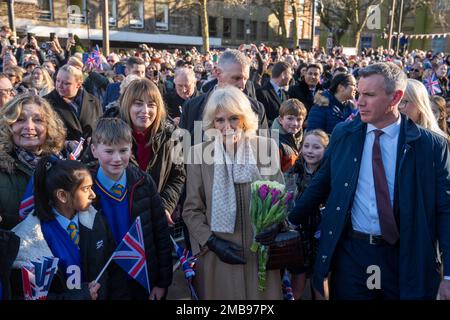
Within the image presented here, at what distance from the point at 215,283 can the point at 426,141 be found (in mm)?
1590

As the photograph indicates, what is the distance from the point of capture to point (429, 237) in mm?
2408

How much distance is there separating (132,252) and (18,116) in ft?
3.82

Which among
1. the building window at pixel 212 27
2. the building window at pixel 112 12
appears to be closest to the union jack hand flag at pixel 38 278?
the building window at pixel 112 12

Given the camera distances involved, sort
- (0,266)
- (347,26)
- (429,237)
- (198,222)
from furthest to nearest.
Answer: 1. (347,26)
2. (198,222)
3. (429,237)
4. (0,266)

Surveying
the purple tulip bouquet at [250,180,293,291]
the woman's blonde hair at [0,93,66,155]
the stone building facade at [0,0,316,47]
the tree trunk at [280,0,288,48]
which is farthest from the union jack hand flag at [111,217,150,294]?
the tree trunk at [280,0,288,48]

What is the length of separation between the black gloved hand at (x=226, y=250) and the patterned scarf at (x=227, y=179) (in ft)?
0.24

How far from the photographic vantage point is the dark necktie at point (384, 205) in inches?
96.7

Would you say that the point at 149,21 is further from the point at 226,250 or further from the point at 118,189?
the point at 226,250

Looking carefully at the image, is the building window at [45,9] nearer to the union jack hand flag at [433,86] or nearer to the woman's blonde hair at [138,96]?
the union jack hand flag at [433,86]

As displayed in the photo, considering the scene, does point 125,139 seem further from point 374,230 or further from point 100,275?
point 374,230

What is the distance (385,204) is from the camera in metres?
2.47

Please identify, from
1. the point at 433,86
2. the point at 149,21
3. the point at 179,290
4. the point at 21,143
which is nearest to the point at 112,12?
the point at 149,21

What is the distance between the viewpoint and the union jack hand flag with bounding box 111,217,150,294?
101 inches

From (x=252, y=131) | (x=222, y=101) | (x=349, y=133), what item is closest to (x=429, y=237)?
(x=349, y=133)
